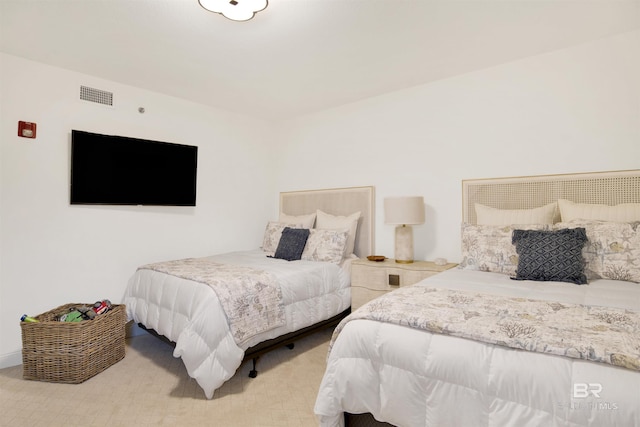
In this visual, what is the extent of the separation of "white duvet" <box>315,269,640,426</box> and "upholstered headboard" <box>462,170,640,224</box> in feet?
3.29

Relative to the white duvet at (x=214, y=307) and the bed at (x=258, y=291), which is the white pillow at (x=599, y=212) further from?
the white duvet at (x=214, y=307)

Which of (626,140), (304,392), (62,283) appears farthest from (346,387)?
(62,283)

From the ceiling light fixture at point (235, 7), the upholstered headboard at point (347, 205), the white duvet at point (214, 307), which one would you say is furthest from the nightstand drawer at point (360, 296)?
the ceiling light fixture at point (235, 7)

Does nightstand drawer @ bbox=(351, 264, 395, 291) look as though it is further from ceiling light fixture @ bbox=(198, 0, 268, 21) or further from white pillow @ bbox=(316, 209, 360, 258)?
ceiling light fixture @ bbox=(198, 0, 268, 21)

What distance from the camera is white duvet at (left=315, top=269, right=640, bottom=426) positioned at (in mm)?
965

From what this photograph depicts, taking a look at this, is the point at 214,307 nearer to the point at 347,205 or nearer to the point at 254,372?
the point at 254,372

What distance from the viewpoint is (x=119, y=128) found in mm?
3248

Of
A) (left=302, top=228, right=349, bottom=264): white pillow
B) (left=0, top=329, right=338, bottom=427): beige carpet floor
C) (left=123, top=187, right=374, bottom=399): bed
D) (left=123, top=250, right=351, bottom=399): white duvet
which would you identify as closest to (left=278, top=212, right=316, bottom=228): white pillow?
(left=123, top=187, right=374, bottom=399): bed

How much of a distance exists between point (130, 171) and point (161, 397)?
2.08 meters

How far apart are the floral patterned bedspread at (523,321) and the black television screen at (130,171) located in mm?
2641

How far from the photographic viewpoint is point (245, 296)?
2338mm

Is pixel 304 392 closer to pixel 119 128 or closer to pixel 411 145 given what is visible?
pixel 411 145

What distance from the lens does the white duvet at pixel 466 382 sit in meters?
0.96

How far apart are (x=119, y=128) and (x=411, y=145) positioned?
281 centimetres
